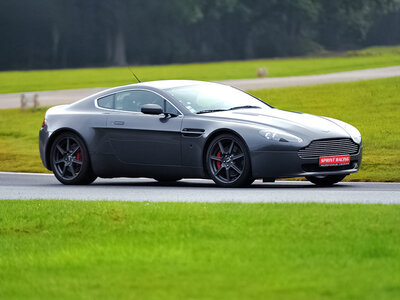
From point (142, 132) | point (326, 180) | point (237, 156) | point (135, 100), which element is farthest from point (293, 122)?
point (135, 100)

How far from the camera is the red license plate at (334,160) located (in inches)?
502

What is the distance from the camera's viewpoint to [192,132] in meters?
13.2

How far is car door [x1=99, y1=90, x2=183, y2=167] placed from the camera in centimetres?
1345

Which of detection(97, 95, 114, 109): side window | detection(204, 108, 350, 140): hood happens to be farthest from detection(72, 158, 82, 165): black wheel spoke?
detection(204, 108, 350, 140): hood

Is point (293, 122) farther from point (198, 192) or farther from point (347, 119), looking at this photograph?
point (347, 119)

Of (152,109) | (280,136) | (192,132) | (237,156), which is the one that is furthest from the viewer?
(152,109)

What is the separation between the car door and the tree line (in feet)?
214

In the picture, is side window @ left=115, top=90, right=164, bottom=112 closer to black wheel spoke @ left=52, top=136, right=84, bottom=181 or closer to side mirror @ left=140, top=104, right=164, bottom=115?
side mirror @ left=140, top=104, right=164, bottom=115

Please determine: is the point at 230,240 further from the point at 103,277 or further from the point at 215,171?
the point at 215,171

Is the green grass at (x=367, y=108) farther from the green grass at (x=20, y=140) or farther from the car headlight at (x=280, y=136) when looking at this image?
the green grass at (x=20, y=140)

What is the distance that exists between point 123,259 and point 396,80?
25.2 m

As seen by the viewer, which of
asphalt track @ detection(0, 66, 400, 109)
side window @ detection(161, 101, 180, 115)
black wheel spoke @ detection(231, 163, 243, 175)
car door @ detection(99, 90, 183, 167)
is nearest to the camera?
black wheel spoke @ detection(231, 163, 243, 175)

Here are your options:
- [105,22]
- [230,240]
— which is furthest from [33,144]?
[105,22]

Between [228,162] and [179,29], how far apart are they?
8305 cm
